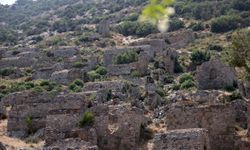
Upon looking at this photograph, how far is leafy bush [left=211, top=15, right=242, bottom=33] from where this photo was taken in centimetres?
7681

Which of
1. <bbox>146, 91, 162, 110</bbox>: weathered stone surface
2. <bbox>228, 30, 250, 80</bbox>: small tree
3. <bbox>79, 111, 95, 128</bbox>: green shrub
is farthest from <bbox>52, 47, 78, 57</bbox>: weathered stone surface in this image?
<bbox>228, 30, 250, 80</bbox>: small tree

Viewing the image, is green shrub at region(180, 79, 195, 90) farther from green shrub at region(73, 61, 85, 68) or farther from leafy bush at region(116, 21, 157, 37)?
leafy bush at region(116, 21, 157, 37)

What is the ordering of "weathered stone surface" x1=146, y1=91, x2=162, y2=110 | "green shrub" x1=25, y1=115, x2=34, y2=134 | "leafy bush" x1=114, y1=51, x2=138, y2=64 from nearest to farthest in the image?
"green shrub" x1=25, y1=115, x2=34, y2=134, "weathered stone surface" x1=146, y1=91, x2=162, y2=110, "leafy bush" x1=114, y1=51, x2=138, y2=64

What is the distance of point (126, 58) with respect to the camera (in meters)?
56.0

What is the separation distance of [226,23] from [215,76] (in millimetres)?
41980

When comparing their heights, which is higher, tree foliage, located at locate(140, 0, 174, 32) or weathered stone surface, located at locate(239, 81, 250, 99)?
tree foliage, located at locate(140, 0, 174, 32)

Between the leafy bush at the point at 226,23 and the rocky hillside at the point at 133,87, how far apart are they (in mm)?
122

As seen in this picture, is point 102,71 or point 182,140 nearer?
point 182,140

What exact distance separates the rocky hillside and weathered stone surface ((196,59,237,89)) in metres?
0.06

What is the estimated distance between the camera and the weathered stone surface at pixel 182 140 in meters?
19.2

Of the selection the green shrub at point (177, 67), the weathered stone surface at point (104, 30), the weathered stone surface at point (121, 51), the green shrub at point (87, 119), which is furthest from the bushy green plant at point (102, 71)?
the weathered stone surface at point (104, 30)

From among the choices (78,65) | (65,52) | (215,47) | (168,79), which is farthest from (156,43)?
(168,79)

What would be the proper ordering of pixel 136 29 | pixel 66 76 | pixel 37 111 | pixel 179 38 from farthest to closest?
pixel 136 29, pixel 179 38, pixel 66 76, pixel 37 111

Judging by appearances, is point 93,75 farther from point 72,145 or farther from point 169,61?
point 72,145
